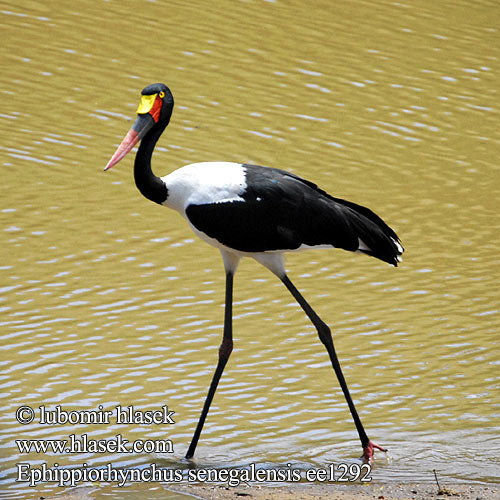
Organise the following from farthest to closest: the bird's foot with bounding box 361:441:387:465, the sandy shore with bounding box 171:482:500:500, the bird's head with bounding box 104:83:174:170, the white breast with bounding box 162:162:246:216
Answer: the bird's head with bounding box 104:83:174:170, the white breast with bounding box 162:162:246:216, the bird's foot with bounding box 361:441:387:465, the sandy shore with bounding box 171:482:500:500

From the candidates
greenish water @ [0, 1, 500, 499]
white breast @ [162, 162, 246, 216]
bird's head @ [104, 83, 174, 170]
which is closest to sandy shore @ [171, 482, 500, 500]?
greenish water @ [0, 1, 500, 499]

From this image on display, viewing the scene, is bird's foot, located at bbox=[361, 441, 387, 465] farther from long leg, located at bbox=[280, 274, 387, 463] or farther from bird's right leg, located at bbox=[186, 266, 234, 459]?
bird's right leg, located at bbox=[186, 266, 234, 459]

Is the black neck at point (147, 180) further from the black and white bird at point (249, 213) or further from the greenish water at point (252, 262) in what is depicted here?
the greenish water at point (252, 262)

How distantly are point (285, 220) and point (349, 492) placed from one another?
1520mm

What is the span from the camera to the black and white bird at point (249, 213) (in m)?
6.68

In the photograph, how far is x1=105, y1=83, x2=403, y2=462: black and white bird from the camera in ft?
21.9

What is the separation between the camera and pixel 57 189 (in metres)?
10.3

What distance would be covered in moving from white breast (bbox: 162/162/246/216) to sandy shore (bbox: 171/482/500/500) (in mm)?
1512

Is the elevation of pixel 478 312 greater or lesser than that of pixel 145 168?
lesser

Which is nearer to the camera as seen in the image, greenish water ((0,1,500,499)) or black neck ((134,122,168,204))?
black neck ((134,122,168,204))

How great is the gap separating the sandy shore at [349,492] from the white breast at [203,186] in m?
1.51

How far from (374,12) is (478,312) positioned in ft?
24.7

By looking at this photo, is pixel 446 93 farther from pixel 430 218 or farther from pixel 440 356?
pixel 440 356

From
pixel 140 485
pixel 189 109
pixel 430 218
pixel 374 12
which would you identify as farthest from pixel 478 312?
pixel 374 12
